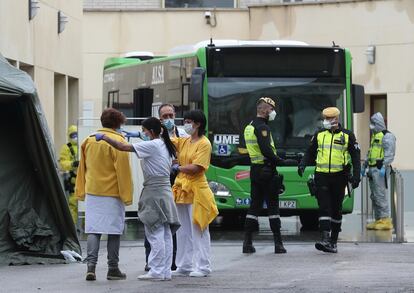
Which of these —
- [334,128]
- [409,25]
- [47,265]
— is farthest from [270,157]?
[409,25]

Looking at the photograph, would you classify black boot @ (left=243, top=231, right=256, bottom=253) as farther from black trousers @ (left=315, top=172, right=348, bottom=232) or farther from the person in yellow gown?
the person in yellow gown

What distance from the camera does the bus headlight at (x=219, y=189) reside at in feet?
60.2

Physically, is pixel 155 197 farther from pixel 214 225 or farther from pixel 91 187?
pixel 214 225

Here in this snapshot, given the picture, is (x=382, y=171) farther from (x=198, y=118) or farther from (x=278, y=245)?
(x=198, y=118)

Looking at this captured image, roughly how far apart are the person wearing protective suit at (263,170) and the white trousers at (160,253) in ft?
10.1

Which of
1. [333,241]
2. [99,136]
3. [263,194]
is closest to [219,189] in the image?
[263,194]

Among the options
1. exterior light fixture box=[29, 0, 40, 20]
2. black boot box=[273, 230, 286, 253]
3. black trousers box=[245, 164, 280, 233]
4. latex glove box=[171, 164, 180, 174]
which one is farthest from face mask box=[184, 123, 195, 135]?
exterior light fixture box=[29, 0, 40, 20]

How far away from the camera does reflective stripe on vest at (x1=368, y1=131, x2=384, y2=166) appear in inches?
810

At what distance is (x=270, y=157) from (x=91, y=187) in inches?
136

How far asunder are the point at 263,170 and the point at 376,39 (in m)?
14.3

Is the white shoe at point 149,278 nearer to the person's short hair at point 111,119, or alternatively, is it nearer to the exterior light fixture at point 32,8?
the person's short hair at point 111,119

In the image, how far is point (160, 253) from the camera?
12.1m

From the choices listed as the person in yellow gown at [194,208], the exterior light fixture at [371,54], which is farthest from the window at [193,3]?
the person in yellow gown at [194,208]

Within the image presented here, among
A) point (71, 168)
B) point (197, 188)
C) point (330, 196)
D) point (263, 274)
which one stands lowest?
point (263, 274)
